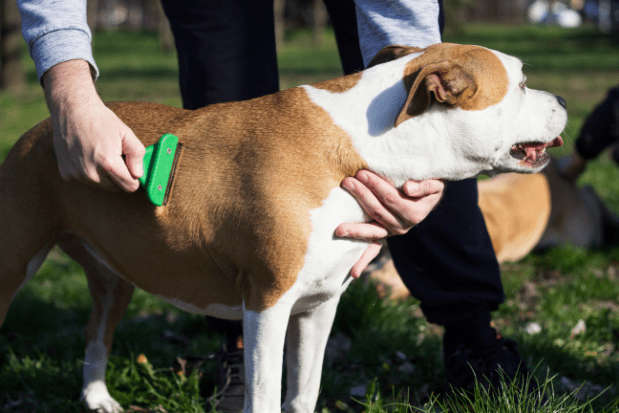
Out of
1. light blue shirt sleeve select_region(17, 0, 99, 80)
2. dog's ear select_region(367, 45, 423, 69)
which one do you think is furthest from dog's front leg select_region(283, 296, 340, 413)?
light blue shirt sleeve select_region(17, 0, 99, 80)

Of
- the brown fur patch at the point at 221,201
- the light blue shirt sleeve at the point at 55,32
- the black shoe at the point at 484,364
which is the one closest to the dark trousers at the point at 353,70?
the black shoe at the point at 484,364

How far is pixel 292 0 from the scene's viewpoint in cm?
3897

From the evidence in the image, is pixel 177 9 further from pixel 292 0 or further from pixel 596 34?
pixel 292 0

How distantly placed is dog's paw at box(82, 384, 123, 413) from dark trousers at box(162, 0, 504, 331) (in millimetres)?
1340

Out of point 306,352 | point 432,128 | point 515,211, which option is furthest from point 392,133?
point 515,211

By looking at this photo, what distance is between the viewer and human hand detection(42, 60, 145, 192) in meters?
1.85

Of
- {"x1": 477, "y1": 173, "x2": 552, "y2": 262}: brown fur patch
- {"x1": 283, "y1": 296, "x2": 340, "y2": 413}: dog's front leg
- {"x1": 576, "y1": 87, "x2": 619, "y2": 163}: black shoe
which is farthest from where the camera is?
{"x1": 576, "y1": 87, "x2": 619, "y2": 163}: black shoe

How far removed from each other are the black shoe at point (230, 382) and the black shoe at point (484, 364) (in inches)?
36.2

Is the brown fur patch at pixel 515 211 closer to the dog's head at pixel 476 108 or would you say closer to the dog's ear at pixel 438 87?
the dog's head at pixel 476 108

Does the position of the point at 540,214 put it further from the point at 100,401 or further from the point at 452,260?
the point at 100,401

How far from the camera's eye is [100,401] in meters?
2.61

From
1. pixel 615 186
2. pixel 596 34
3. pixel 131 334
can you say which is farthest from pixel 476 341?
pixel 596 34

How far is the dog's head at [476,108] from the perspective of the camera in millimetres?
1817

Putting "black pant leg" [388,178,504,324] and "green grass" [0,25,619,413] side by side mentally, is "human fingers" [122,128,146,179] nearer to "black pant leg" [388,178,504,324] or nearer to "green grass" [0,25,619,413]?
"green grass" [0,25,619,413]
